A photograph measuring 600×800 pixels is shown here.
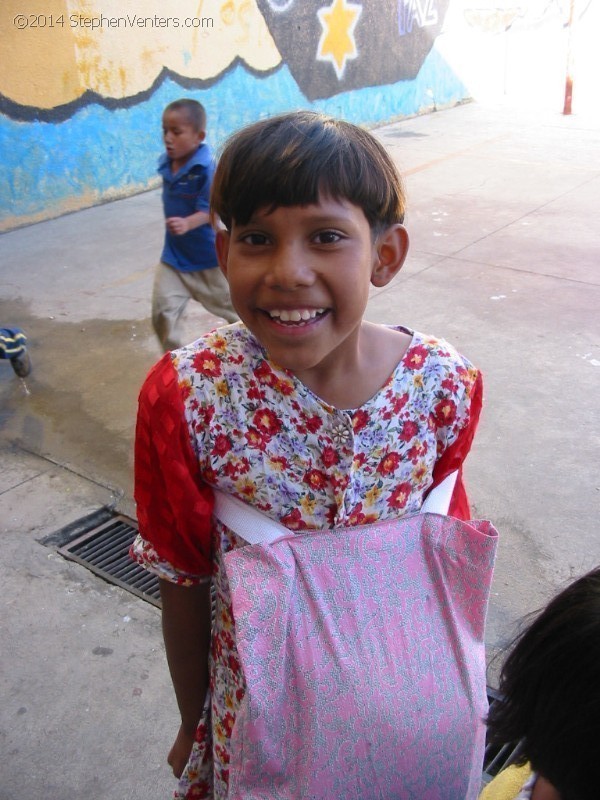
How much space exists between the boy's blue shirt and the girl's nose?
2816 mm

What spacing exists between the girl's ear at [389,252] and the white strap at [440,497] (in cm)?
32

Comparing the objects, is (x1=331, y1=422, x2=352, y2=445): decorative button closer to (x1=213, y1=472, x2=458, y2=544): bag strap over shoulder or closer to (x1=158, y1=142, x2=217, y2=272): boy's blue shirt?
(x1=213, y1=472, x2=458, y2=544): bag strap over shoulder

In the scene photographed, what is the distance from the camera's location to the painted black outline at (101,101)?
6738 millimetres

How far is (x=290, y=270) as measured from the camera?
3.52 ft

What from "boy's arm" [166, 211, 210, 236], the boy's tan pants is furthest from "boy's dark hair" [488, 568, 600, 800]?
the boy's tan pants

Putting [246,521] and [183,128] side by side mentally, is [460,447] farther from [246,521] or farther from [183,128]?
[183,128]

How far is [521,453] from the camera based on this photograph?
3.50 m

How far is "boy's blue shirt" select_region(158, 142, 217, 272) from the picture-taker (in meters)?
3.84

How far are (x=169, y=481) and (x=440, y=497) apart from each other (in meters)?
0.41

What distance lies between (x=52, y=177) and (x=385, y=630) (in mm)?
6855

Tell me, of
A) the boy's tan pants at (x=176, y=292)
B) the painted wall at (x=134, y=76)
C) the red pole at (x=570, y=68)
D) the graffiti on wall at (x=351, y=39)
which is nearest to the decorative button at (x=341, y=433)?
the boy's tan pants at (x=176, y=292)

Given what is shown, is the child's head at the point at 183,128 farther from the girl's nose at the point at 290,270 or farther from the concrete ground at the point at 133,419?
the girl's nose at the point at 290,270

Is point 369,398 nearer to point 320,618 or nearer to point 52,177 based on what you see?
point 320,618

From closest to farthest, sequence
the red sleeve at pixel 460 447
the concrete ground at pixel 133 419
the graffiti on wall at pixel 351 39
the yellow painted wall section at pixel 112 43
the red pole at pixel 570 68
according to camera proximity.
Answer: the red sleeve at pixel 460 447, the concrete ground at pixel 133 419, the yellow painted wall section at pixel 112 43, the graffiti on wall at pixel 351 39, the red pole at pixel 570 68
